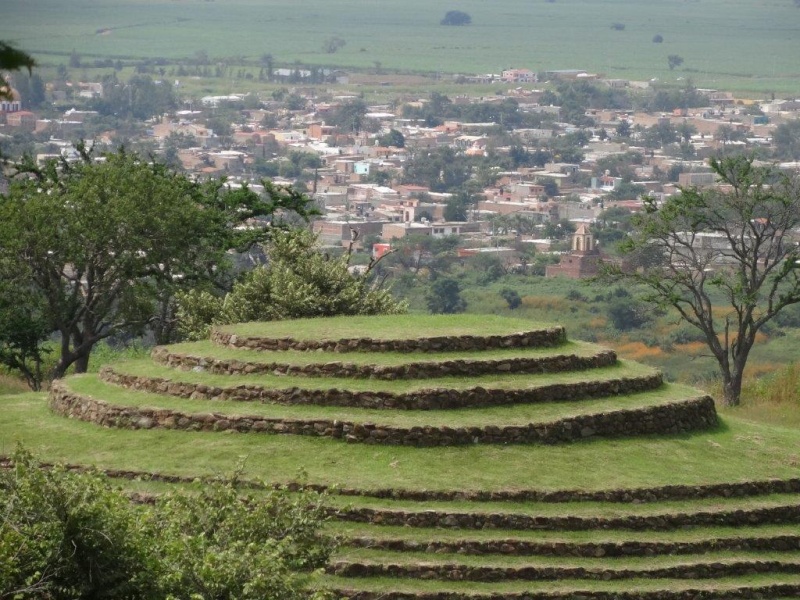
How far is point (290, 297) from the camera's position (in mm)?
35656

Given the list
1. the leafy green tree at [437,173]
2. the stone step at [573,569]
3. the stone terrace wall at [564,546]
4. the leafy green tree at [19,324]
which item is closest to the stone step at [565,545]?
the stone terrace wall at [564,546]

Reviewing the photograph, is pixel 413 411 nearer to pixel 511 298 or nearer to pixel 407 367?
pixel 407 367

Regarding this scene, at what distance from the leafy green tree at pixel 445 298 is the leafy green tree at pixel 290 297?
177ft

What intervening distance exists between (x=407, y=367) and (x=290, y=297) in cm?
720

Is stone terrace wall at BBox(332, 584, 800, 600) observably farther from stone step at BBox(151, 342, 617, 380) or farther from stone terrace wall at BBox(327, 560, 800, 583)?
stone step at BBox(151, 342, 617, 380)

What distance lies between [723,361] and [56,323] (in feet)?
52.4

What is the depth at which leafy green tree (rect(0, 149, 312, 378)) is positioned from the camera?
139 feet

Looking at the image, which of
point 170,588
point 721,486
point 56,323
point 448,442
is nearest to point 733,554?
point 721,486

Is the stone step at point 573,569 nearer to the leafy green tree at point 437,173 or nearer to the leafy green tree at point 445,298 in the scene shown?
the leafy green tree at point 445,298

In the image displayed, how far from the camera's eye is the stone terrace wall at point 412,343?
98.2 feet

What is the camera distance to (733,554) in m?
25.9

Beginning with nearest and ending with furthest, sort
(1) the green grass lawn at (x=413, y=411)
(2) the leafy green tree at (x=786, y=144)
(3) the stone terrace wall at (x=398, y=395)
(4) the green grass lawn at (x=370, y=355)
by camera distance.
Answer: (1) the green grass lawn at (x=413, y=411), (3) the stone terrace wall at (x=398, y=395), (4) the green grass lawn at (x=370, y=355), (2) the leafy green tree at (x=786, y=144)

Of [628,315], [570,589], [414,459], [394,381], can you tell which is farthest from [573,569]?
[628,315]

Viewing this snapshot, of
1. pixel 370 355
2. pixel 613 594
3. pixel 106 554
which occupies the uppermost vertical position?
pixel 106 554
